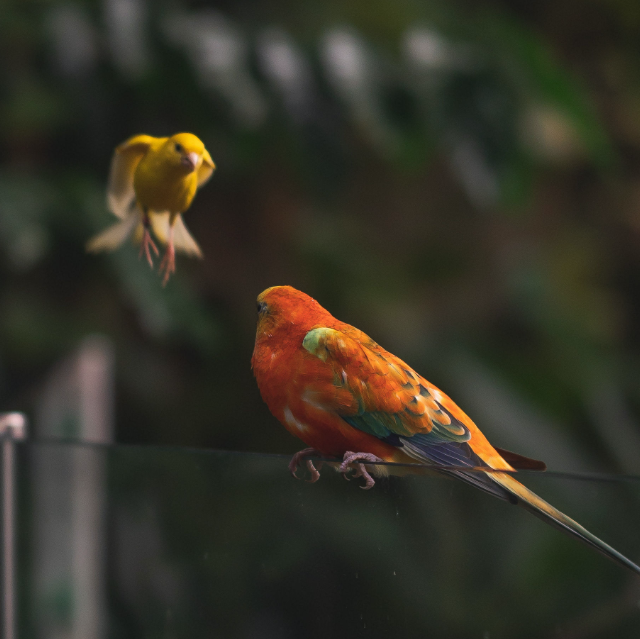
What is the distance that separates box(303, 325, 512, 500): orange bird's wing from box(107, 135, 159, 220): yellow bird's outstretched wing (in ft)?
0.76

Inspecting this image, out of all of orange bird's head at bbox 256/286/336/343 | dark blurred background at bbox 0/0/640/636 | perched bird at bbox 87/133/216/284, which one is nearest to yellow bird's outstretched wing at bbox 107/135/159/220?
perched bird at bbox 87/133/216/284

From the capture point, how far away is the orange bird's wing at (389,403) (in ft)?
2.60

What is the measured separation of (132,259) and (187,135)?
1160 millimetres

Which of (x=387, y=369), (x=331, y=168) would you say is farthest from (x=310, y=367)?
(x=331, y=168)

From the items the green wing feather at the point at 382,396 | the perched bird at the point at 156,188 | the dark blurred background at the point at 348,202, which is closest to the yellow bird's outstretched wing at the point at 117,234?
the perched bird at the point at 156,188

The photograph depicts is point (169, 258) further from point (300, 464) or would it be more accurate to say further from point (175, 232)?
point (300, 464)

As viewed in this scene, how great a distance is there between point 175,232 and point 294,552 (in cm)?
35

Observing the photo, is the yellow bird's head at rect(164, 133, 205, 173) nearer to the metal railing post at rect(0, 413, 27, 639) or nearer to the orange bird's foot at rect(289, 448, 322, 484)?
the orange bird's foot at rect(289, 448, 322, 484)

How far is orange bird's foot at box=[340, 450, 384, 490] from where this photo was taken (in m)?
0.77

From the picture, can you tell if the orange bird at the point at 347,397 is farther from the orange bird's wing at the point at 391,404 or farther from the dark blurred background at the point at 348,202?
the dark blurred background at the point at 348,202

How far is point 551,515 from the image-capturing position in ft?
2.29

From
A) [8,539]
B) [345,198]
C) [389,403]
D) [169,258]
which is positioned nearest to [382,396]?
[389,403]

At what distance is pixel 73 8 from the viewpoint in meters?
1.96

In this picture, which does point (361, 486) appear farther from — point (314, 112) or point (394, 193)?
point (394, 193)
